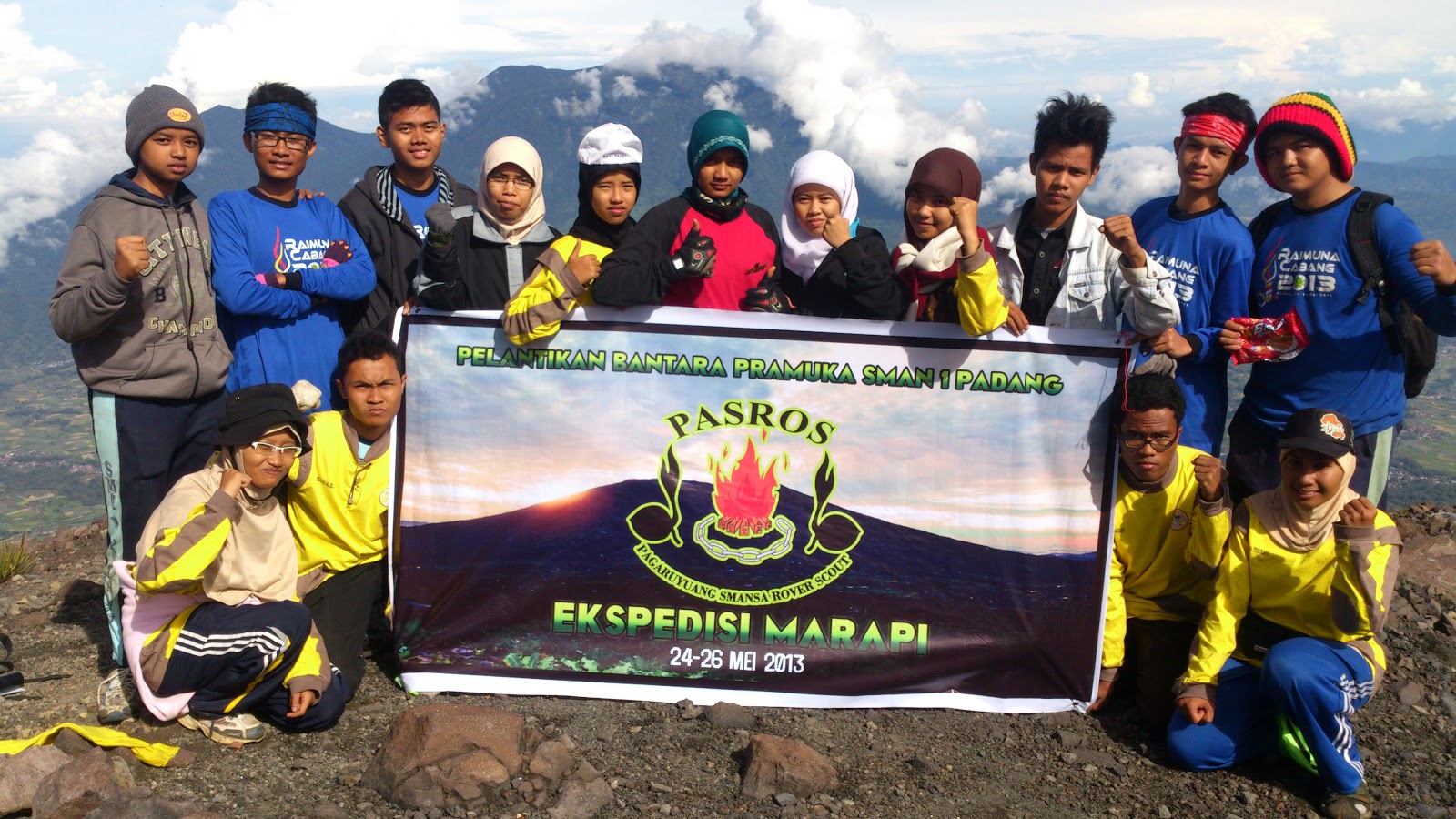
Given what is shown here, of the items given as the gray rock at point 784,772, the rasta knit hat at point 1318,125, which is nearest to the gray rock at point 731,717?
the gray rock at point 784,772

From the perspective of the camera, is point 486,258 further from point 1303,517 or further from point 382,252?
point 1303,517

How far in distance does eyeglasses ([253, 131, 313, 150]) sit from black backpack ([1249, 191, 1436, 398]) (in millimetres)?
4946

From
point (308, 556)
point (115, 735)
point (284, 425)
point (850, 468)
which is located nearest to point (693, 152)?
point (850, 468)

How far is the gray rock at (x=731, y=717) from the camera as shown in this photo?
485 centimetres

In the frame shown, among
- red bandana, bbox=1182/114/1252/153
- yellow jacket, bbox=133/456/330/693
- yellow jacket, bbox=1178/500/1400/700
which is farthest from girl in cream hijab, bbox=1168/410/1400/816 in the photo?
yellow jacket, bbox=133/456/330/693

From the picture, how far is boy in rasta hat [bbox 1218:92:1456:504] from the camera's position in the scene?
4.82m

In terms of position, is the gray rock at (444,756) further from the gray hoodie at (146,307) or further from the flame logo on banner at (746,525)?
the gray hoodie at (146,307)

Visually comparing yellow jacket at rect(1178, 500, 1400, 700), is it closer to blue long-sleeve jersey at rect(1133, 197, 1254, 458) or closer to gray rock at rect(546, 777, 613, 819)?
blue long-sleeve jersey at rect(1133, 197, 1254, 458)

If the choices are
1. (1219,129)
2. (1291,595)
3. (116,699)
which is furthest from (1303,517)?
(116,699)

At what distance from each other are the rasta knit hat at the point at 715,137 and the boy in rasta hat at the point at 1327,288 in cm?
257

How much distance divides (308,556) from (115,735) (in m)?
1.13

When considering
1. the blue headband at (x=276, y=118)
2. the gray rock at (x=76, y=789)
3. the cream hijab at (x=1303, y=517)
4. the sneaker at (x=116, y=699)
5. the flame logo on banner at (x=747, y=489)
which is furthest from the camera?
the blue headband at (x=276, y=118)

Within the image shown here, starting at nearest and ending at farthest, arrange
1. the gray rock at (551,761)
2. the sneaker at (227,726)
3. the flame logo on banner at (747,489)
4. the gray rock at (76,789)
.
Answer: the gray rock at (76,789), the gray rock at (551,761), the sneaker at (227,726), the flame logo on banner at (747,489)

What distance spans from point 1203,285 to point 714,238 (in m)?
2.47
